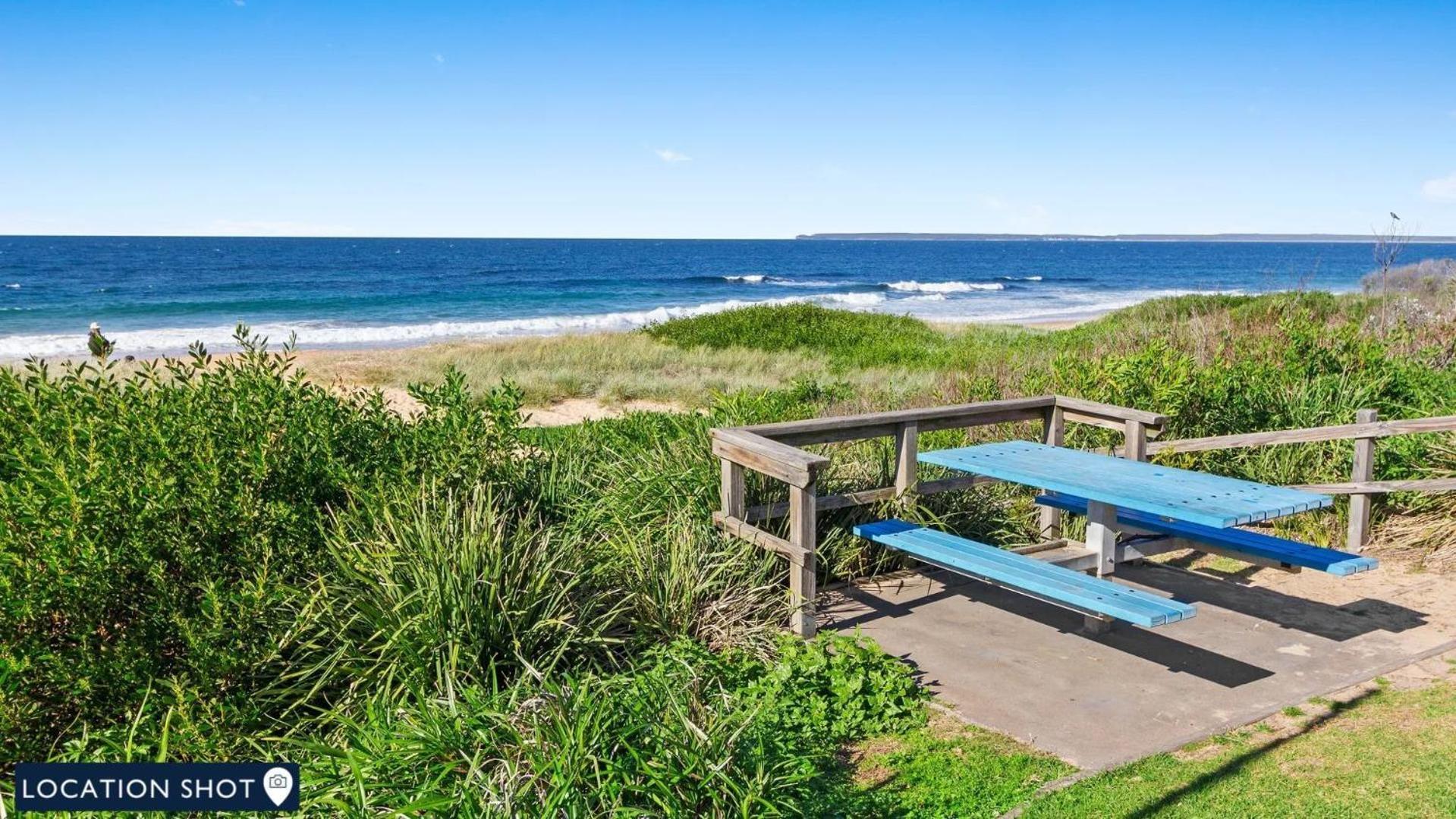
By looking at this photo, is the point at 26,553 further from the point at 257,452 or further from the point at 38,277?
the point at 38,277

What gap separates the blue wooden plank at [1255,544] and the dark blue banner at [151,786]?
490cm

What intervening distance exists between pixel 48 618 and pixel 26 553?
278 millimetres

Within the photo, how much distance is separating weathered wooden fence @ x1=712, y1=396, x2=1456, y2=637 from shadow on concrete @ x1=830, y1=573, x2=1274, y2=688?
0.61 m

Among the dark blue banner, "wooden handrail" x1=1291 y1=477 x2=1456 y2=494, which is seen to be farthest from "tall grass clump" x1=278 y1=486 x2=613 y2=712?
"wooden handrail" x1=1291 y1=477 x2=1456 y2=494

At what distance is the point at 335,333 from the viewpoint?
40625 mm

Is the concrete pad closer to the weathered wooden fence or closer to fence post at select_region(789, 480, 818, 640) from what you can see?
fence post at select_region(789, 480, 818, 640)

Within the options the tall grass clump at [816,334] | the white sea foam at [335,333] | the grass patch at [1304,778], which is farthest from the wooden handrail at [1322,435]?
the white sea foam at [335,333]

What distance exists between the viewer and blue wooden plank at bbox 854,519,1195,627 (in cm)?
483

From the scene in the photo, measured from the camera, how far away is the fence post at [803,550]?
5914mm

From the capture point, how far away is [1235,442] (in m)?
7.92

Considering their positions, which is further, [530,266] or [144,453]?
[530,266]

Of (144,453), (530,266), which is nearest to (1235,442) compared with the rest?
(144,453)

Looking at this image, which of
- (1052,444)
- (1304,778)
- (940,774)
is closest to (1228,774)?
(1304,778)

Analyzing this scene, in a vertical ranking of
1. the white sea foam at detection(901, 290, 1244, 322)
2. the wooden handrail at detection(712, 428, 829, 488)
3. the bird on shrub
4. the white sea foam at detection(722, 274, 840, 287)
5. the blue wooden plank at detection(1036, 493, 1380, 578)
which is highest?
the bird on shrub
